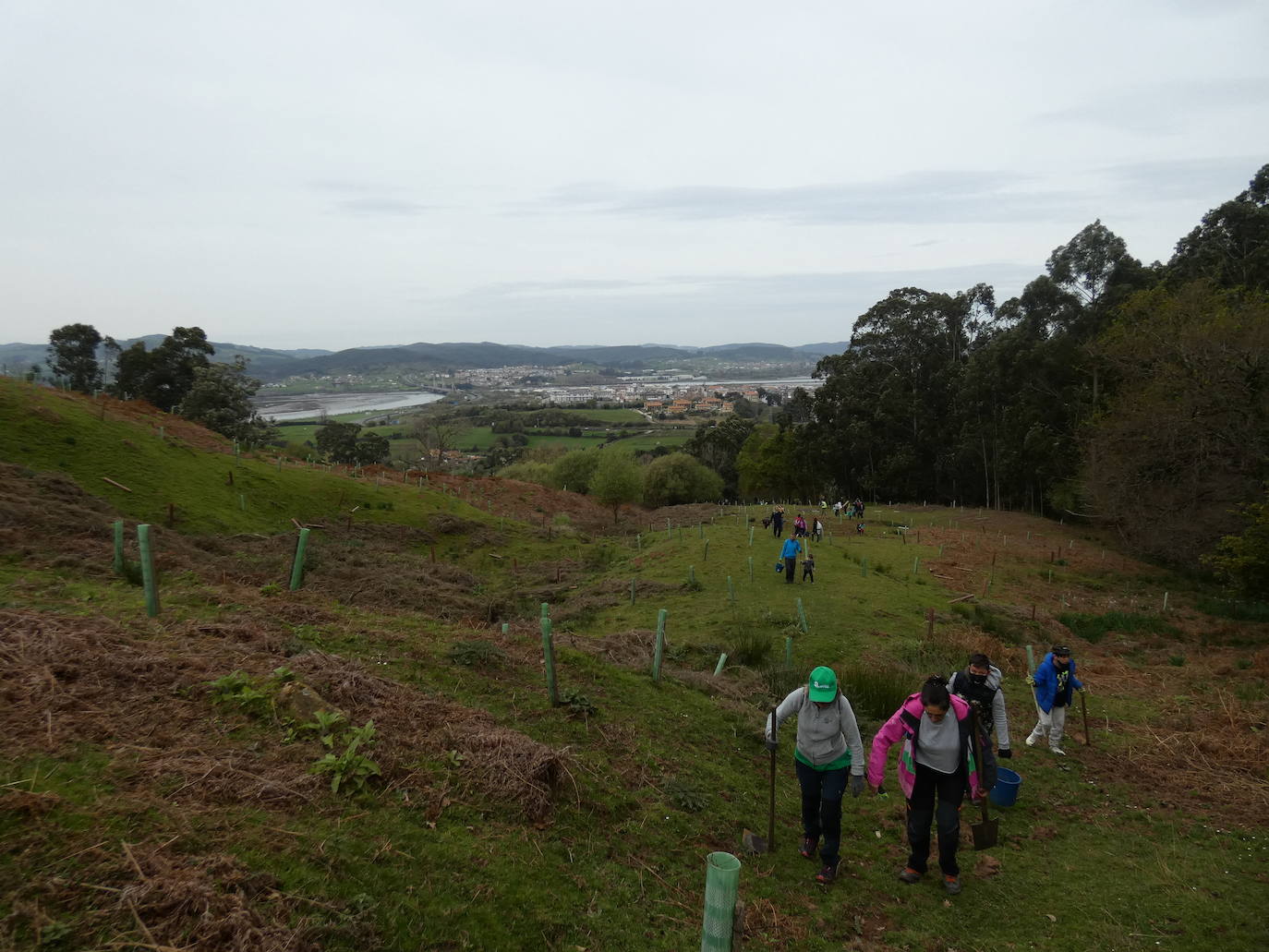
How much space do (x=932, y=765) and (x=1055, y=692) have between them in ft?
17.6

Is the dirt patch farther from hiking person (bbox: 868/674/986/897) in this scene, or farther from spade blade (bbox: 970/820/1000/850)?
spade blade (bbox: 970/820/1000/850)

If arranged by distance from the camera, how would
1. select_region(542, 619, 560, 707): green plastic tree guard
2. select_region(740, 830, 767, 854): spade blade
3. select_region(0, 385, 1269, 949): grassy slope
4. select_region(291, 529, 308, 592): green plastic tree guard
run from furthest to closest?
select_region(291, 529, 308, 592): green plastic tree guard → select_region(542, 619, 560, 707): green plastic tree guard → select_region(740, 830, 767, 854): spade blade → select_region(0, 385, 1269, 949): grassy slope

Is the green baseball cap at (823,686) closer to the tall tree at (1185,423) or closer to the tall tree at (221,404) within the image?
the tall tree at (1185,423)

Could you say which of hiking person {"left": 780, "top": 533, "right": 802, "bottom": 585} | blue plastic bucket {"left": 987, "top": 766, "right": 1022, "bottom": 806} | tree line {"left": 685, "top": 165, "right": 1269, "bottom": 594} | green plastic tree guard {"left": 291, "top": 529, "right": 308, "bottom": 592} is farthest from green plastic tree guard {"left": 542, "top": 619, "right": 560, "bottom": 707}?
tree line {"left": 685, "top": 165, "right": 1269, "bottom": 594}

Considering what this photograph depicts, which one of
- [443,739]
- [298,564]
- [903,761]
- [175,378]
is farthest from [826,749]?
[175,378]

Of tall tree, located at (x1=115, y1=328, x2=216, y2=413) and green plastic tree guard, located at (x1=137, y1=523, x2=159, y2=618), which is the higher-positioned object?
tall tree, located at (x1=115, y1=328, x2=216, y2=413)

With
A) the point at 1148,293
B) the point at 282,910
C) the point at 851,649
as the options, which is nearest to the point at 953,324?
the point at 1148,293

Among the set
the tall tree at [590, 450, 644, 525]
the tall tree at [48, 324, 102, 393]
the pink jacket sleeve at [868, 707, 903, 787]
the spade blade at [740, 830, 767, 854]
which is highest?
the tall tree at [48, 324, 102, 393]

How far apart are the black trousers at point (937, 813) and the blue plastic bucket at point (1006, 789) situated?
2.43 meters

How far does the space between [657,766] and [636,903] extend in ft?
7.09

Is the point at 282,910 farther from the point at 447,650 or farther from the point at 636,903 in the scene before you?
the point at 447,650

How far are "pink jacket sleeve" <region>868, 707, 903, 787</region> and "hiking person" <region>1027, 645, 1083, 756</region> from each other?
4.95m

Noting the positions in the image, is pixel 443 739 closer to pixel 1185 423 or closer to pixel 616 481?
pixel 1185 423

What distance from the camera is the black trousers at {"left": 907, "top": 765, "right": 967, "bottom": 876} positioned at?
5.82 m
